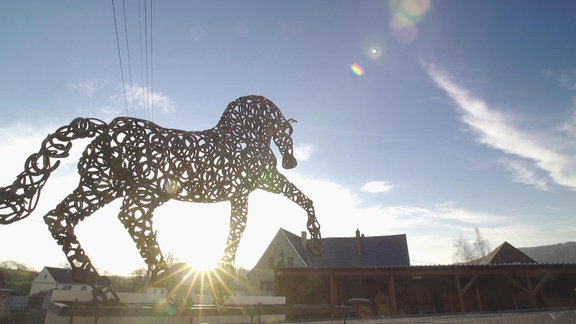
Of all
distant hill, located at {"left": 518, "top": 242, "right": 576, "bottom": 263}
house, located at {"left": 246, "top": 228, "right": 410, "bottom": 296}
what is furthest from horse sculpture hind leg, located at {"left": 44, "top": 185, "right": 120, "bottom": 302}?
distant hill, located at {"left": 518, "top": 242, "right": 576, "bottom": 263}

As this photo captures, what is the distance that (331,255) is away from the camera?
27828 millimetres

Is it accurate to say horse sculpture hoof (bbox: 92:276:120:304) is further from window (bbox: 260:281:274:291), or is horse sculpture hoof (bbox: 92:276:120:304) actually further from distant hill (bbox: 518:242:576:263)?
distant hill (bbox: 518:242:576:263)

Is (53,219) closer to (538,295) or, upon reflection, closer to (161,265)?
(161,265)

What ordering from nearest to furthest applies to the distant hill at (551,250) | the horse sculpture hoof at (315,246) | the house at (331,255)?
the horse sculpture hoof at (315,246) → the house at (331,255) → the distant hill at (551,250)

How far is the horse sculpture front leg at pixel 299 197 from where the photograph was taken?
5452mm

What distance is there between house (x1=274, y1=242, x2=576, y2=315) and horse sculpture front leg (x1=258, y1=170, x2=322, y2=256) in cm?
1251

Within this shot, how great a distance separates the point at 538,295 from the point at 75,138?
22.7 meters

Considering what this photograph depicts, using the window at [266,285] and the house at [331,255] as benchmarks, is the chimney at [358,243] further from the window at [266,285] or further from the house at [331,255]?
the window at [266,285]

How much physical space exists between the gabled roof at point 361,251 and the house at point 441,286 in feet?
20.9

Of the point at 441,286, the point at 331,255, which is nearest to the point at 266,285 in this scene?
the point at 331,255

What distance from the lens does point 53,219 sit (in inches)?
131

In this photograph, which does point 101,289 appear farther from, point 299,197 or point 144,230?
point 299,197

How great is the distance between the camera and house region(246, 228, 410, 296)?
86.6 ft

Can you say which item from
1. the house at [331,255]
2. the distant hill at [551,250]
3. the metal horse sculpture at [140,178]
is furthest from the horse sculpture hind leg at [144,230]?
the distant hill at [551,250]
